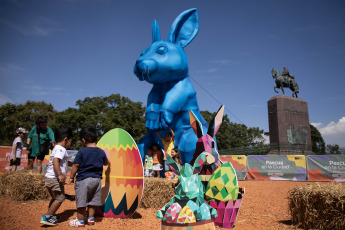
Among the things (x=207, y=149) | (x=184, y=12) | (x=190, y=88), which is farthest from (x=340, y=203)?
(x=184, y=12)

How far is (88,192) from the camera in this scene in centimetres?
319

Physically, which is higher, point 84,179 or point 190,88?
point 190,88

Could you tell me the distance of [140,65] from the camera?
611cm

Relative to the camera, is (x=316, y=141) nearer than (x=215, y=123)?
No

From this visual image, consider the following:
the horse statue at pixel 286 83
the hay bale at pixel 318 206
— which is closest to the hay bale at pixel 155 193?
the hay bale at pixel 318 206

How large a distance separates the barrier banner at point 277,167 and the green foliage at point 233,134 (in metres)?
20.9

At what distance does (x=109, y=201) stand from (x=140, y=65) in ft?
11.5

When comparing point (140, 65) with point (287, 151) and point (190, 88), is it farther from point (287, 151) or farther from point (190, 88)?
point (287, 151)

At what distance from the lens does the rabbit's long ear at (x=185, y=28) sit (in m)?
7.00

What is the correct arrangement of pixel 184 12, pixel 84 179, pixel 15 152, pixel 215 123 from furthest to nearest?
pixel 184 12 → pixel 15 152 → pixel 215 123 → pixel 84 179

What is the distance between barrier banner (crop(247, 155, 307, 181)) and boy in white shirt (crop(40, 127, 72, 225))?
35.9 ft

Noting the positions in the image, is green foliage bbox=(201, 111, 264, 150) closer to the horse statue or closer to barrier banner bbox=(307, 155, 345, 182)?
the horse statue

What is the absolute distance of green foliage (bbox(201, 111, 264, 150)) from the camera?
3497cm

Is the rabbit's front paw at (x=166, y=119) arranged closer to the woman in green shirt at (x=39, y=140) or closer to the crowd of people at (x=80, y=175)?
the woman in green shirt at (x=39, y=140)
